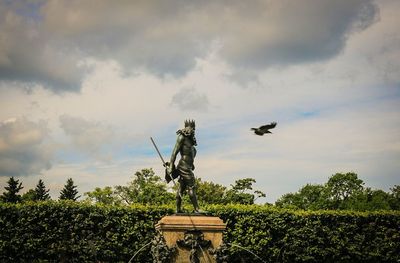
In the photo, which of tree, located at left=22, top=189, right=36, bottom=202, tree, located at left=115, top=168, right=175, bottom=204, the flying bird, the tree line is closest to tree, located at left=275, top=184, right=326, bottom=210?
the tree line

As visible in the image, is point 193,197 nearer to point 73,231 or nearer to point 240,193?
point 73,231

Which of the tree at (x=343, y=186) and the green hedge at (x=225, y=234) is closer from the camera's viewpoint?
the green hedge at (x=225, y=234)

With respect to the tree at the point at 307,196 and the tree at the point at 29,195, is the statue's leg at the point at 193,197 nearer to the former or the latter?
the tree at the point at 307,196

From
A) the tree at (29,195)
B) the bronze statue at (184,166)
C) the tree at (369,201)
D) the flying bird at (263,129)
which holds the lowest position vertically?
the bronze statue at (184,166)

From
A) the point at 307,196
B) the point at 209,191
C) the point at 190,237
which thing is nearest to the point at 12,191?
the point at 209,191

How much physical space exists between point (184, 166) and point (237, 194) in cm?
3514

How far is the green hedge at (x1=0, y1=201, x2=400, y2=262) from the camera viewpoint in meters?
24.6

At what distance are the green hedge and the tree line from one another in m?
18.8

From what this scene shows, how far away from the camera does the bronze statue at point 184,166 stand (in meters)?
14.0

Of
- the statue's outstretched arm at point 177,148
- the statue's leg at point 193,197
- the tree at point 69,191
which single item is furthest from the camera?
the tree at point 69,191

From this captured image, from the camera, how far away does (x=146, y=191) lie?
1879 inches

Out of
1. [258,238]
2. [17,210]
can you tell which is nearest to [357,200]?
[258,238]

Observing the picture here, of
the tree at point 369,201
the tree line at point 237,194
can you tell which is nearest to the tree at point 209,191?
the tree line at point 237,194

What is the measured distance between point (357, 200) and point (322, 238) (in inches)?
1163
